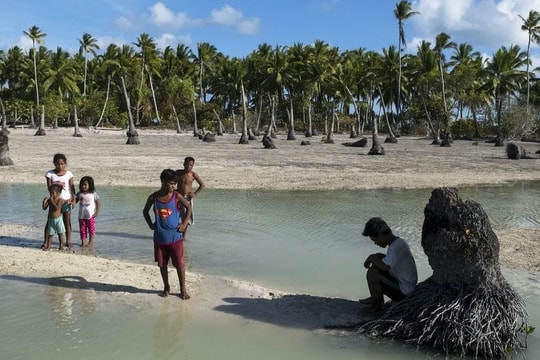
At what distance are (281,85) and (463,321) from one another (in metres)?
53.4

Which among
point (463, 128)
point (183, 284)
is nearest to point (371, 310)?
point (183, 284)

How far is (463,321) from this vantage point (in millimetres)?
4734

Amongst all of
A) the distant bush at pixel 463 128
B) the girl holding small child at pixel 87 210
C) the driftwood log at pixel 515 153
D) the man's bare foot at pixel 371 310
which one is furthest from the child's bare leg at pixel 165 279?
the distant bush at pixel 463 128

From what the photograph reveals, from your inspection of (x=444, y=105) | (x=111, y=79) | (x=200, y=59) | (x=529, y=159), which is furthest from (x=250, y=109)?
(x=529, y=159)

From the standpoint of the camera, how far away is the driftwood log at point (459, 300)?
15.5ft

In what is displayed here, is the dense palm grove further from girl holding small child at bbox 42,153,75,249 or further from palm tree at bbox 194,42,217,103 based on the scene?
girl holding small child at bbox 42,153,75,249

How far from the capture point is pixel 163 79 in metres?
74.9

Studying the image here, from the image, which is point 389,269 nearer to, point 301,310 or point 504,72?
point 301,310

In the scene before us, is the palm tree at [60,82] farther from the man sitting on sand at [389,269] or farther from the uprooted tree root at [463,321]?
the uprooted tree root at [463,321]

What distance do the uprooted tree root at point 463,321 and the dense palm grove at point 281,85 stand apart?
43.3m

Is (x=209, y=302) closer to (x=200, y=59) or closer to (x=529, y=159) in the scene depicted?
(x=529, y=159)

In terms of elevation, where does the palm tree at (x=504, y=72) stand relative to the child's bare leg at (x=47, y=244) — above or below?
above

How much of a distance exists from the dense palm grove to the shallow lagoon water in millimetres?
34350

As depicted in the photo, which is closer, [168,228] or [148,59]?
[168,228]
